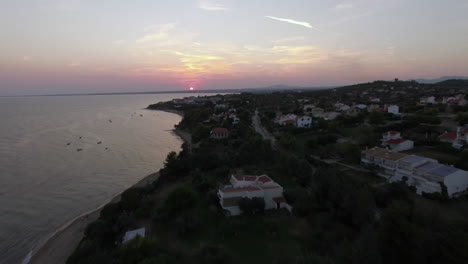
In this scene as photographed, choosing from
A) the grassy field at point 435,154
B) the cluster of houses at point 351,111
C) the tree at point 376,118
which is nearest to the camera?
the grassy field at point 435,154

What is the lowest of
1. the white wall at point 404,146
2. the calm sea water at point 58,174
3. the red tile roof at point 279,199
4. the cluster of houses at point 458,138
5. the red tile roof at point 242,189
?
the calm sea water at point 58,174

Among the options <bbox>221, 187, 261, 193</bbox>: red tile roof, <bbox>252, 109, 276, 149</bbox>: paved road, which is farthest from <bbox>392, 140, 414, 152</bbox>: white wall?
<bbox>221, 187, 261, 193</bbox>: red tile roof

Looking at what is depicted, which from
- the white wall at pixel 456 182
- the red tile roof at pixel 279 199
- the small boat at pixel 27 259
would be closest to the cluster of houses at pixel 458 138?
the white wall at pixel 456 182

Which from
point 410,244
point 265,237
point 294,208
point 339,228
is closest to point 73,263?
point 265,237

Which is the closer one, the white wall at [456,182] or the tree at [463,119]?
the white wall at [456,182]

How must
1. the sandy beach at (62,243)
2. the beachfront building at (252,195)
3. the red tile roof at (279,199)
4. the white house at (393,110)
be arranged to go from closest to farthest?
the sandy beach at (62,243) < the beachfront building at (252,195) < the red tile roof at (279,199) < the white house at (393,110)

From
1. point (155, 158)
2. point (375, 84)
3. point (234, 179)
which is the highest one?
point (375, 84)

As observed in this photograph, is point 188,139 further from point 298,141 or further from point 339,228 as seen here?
point 339,228

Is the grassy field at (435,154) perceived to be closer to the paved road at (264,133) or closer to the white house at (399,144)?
the white house at (399,144)

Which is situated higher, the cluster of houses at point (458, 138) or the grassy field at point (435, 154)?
the cluster of houses at point (458, 138)
